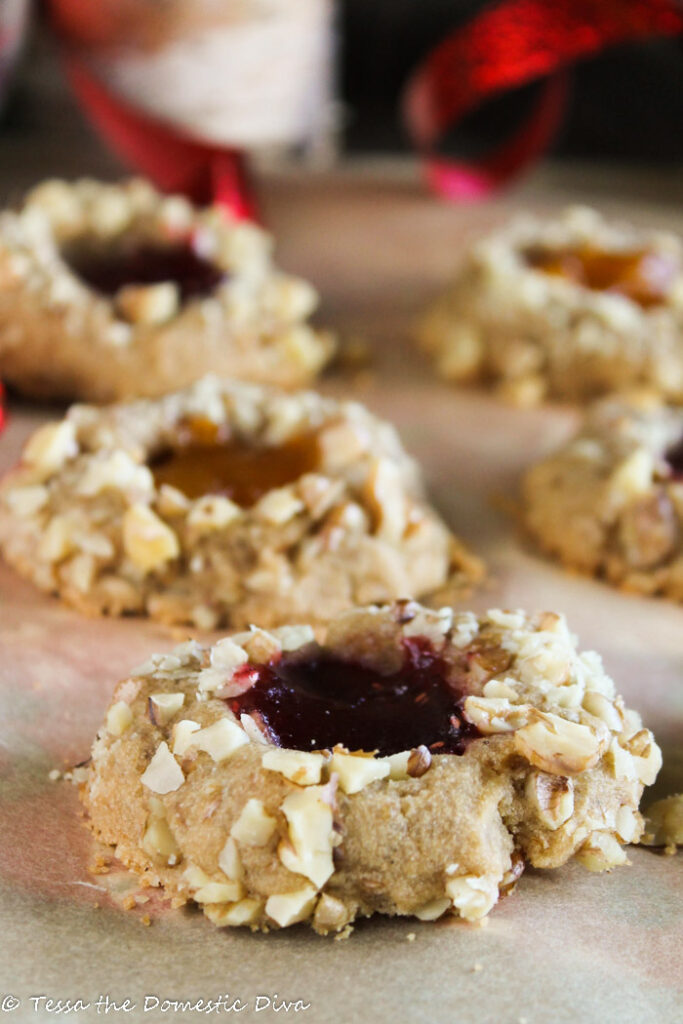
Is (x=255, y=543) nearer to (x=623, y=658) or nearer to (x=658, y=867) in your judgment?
(x=623, y=658)

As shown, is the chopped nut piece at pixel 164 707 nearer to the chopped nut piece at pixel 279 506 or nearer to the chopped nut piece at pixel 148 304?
the chopped nut piece at pixel 279 506

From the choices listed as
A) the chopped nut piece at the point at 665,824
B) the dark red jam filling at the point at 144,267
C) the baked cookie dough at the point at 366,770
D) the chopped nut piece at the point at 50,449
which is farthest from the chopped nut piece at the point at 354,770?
the dark red jam filling at the point at 144,267

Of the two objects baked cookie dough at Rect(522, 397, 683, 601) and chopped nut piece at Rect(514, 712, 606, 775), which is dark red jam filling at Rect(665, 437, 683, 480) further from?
chopped nut piece at Rect(514, 712, 606, 775)

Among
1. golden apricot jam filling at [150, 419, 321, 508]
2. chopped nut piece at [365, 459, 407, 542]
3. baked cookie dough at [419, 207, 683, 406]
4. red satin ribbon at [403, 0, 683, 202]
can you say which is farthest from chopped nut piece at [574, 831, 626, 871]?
red satin ribbon at [403, 0, 683, 202]

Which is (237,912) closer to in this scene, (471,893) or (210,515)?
(471,893)

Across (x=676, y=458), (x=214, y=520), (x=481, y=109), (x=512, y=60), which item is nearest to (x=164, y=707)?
(x=214, y=520)

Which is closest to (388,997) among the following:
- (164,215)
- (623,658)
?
(623,658)
